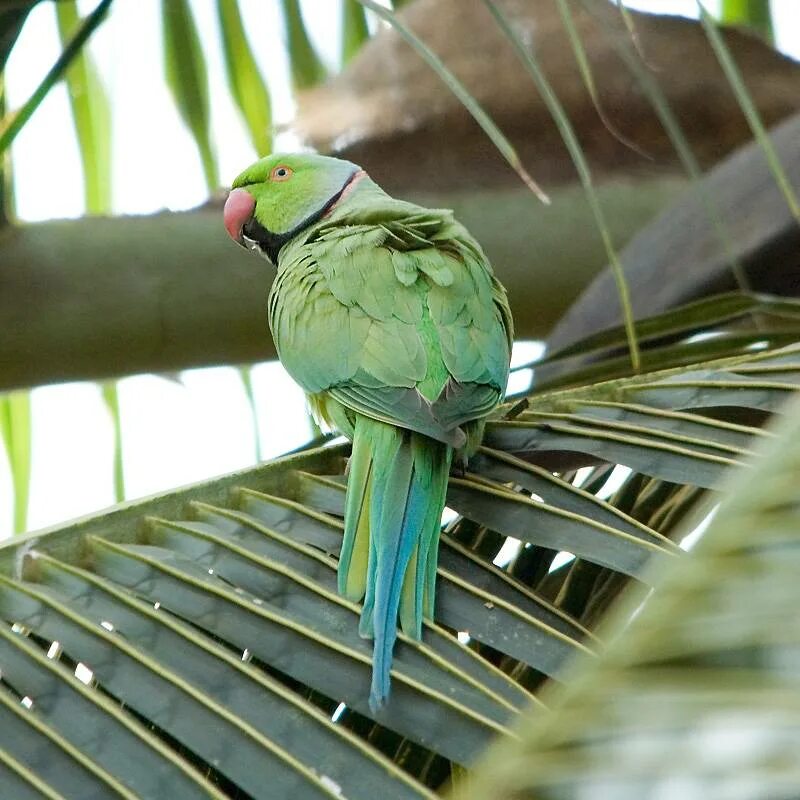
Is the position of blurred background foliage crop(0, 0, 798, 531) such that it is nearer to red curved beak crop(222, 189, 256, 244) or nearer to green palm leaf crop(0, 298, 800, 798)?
red curved beak crop(222, 189, 256, 244)

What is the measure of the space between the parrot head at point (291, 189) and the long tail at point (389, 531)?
788 mm

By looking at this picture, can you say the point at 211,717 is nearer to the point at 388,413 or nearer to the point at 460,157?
the point at 388,413

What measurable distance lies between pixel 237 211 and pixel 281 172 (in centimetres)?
20

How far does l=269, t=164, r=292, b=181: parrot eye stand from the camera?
2.04m

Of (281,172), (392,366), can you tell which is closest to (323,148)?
(281,172)

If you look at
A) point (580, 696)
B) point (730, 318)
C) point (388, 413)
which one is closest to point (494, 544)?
point (388, 413)

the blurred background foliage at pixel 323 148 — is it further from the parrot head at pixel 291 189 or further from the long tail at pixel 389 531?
the long tail at pixel 389 531

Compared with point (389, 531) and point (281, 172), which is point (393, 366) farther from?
point (281, 172)

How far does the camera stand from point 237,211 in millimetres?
1871

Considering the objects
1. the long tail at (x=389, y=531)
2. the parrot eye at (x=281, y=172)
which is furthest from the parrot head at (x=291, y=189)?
the long tail at (x=389, y=531)

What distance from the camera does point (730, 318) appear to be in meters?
1.36

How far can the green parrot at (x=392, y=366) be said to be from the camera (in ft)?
3.41

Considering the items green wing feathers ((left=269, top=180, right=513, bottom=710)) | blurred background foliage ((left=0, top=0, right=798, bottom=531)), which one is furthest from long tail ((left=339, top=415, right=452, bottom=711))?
blurred background foliage ((left=0, top=0, right=798, bottom=531))

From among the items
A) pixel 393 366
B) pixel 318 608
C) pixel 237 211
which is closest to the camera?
pixel 318 608
